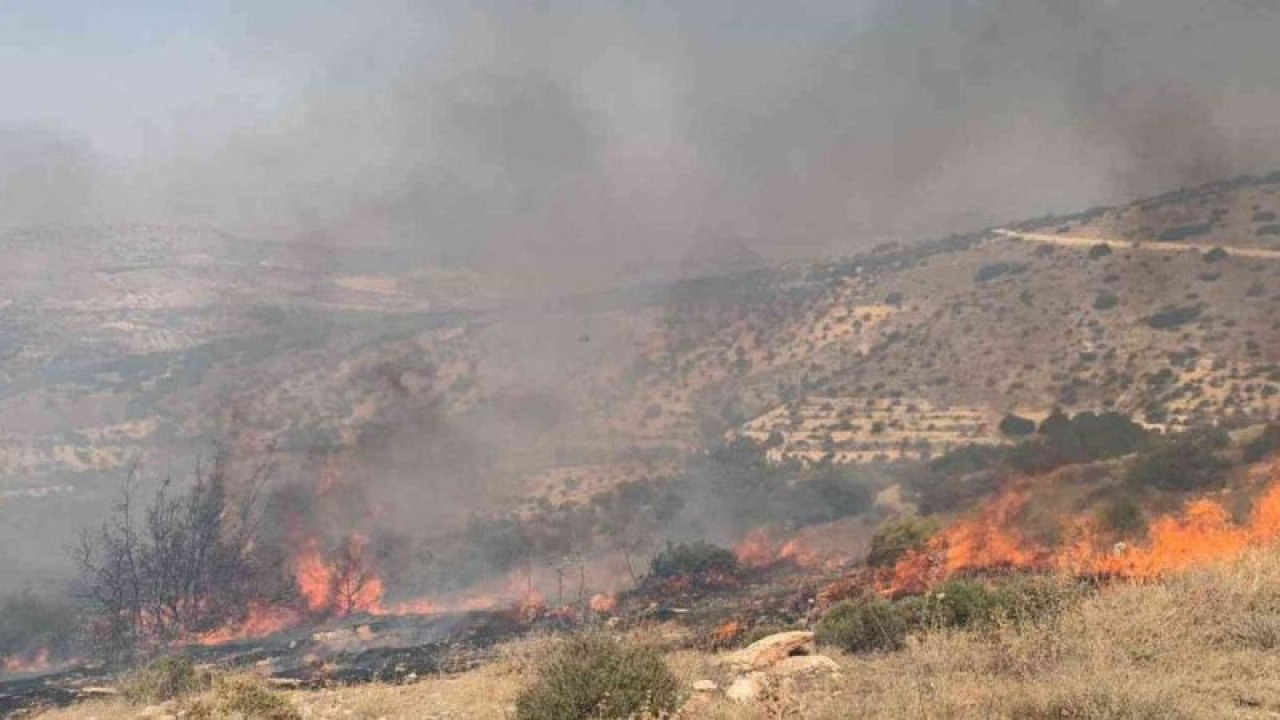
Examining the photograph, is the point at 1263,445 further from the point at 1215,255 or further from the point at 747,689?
the point at 1215,255

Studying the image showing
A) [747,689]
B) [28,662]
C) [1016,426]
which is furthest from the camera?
[1016,426]

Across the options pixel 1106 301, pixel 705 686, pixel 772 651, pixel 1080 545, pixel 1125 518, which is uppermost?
pixel 1106 301

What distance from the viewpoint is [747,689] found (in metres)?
11.4

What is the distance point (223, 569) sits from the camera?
131ft

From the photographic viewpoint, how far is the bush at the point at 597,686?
1057 cm

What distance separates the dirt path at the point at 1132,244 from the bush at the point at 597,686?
2218 inches

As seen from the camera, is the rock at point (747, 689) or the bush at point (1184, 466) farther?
the bush at point (1184, 466)

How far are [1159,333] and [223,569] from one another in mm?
46557

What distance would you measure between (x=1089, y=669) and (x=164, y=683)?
17.8 metres

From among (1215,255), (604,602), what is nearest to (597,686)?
Result: (604,602)

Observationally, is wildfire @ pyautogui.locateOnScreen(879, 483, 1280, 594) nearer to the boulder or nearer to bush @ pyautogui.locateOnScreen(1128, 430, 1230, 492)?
bush @ pyautogui.locateOnScreen(1128, 430, 1230, 492)

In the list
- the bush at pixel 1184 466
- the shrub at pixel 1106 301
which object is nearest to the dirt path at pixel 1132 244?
the shrub at pixel 1106 301

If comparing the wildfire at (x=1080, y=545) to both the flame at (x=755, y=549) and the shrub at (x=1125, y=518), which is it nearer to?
the shrub at (x=1125, y=518)

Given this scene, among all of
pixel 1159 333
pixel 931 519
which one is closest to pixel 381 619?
pixel 931 519
